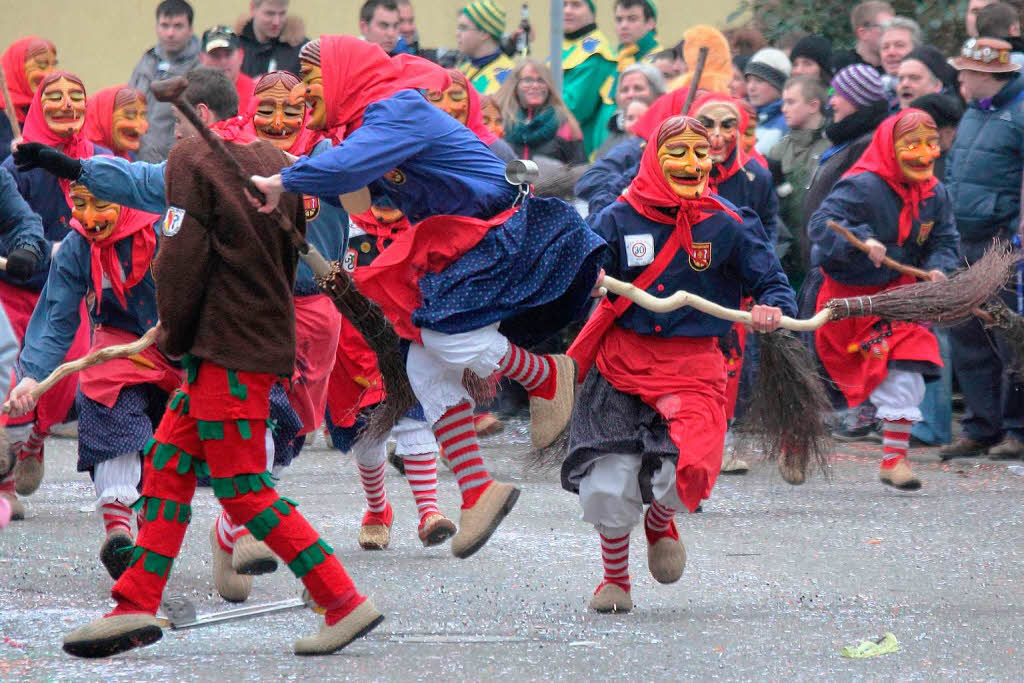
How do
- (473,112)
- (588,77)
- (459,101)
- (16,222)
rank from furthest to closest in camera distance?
1. (588,77)
2. (459,101)
3. (473,112)
4. (16,222)

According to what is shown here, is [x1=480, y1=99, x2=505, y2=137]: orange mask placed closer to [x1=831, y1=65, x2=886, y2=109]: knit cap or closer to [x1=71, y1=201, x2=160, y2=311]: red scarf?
[x1=831, y1=65, x2=886, y2=109]: knit cap

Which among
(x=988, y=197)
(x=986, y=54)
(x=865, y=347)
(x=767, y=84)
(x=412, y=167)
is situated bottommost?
(x=865, y=347)

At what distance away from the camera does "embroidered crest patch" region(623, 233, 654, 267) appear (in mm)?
6328

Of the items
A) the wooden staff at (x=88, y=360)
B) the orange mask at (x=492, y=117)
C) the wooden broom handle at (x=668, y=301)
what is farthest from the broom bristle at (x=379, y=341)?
the orange mask at (x=492, y=117)

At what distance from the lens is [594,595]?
6254 mm

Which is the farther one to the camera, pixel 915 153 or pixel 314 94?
pixel 915 153

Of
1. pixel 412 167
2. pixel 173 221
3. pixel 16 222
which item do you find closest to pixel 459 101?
→ pixel 16 222

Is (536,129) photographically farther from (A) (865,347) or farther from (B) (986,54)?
(A) (865,347)

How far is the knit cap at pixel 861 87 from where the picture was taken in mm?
9766

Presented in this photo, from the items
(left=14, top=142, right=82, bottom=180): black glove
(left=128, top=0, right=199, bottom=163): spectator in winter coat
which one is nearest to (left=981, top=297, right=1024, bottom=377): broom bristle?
(left=14, top=142, right=82, bottom=180): black glove

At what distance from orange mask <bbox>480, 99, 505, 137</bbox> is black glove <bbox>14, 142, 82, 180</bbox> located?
509 cm

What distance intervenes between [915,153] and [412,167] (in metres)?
3.75

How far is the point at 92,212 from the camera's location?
6.54 metres

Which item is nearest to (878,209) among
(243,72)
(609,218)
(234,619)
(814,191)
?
(814,191)
